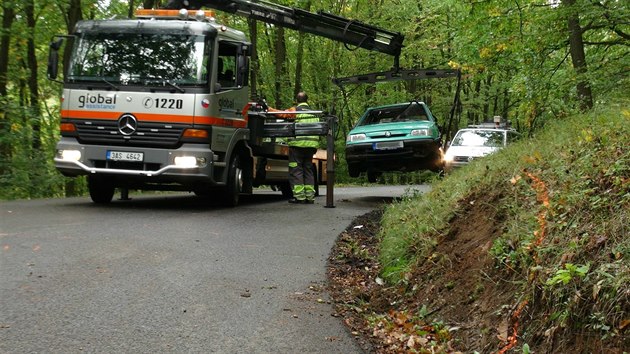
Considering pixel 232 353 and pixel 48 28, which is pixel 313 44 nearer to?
pixel 48 28

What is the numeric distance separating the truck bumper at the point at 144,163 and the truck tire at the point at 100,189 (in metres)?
0.80

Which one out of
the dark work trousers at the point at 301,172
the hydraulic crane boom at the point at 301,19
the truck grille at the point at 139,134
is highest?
the hydraulic crane boom at the point at 301,19

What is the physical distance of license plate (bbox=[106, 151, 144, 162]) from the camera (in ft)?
30.5

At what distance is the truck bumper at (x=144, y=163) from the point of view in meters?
9.27

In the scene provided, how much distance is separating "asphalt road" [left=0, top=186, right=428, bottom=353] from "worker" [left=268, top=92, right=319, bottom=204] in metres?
3.76

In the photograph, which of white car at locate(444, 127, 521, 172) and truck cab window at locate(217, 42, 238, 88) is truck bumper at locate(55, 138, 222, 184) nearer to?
truck cab window at locate(217, 42, 238, 88)

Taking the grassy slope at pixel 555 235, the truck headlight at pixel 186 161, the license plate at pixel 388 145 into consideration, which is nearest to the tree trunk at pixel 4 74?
the truck headlight at pixel 186 161

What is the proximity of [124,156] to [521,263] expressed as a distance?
7.21m

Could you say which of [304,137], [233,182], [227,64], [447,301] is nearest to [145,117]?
[227,64]

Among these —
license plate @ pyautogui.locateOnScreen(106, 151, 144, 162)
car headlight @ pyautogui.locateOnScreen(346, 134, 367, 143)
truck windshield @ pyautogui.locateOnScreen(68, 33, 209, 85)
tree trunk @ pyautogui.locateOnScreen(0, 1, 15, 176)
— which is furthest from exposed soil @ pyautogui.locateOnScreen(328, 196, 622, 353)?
tree trunk @ pyautogui.locateOnScreen(0, 1, 15, 176)

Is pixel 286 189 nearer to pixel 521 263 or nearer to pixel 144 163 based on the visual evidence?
pixel 144 163

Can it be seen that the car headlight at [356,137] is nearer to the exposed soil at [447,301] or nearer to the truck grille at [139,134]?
the truck grille at [139,134]

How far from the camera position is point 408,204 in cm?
822

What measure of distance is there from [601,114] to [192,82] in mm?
6220
